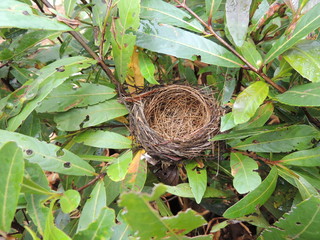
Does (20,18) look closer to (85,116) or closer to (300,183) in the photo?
(85,116)

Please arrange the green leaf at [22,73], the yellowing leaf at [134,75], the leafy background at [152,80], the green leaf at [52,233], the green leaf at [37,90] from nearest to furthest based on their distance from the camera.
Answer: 1. the green leaf at [52,233]
2. the leafy background at [152,80]
3. the green leaf at [37,90]
4. the yellowing leaf at [134,75]
5. the green leaf at [22,73]

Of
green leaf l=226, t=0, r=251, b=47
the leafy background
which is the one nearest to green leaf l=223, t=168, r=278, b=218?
the leafy background

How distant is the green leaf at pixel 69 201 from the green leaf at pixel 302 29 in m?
0.57

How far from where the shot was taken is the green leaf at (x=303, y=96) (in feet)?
2.63

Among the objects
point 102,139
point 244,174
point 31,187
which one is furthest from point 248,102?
point 31,187

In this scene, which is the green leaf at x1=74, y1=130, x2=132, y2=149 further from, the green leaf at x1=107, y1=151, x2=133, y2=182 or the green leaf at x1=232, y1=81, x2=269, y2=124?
the green leaf at x1=232, y1=81, x2=269, y2=124

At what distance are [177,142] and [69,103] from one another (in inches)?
13.7

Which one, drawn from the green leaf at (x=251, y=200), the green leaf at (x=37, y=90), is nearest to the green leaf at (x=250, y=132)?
the green leaf at (x=251, y=200)

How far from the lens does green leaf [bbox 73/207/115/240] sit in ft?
2.18

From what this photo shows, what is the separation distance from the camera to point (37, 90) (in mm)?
902

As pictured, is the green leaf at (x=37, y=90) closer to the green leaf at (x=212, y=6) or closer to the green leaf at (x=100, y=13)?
the green leaf at (x=100, y=13)

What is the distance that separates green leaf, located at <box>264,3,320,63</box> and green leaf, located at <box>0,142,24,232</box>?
622 mm

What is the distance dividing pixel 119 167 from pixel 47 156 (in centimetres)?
17

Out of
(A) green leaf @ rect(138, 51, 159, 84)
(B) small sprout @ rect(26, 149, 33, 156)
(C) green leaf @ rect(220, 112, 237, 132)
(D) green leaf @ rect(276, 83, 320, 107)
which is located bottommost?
(B) small sprout @ rect(26, 149, 33, 156)
